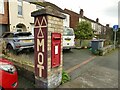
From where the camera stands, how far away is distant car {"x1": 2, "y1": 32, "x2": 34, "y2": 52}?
25.2 ft

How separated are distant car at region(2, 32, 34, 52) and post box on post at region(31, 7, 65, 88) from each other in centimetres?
447

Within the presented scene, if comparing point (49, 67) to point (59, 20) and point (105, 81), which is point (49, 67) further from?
point (105, 81)

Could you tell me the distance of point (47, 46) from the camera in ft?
11.0

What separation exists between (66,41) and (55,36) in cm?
563

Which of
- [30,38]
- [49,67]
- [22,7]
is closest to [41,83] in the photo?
[49,67]

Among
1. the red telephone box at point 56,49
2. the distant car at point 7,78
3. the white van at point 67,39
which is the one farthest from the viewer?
the white van at point 67,39

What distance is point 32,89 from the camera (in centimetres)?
372

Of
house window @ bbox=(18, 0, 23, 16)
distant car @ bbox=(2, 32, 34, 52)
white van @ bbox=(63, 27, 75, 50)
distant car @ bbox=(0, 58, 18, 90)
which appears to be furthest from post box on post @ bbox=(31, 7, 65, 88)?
house window @ bbox=(18, 0, 23, 16)

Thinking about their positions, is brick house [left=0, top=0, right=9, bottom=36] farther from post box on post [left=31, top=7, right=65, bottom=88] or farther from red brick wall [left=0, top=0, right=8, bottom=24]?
post box on post [left=31, top=7, right=65, bottom=88]

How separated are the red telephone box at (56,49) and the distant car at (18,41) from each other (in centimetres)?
457

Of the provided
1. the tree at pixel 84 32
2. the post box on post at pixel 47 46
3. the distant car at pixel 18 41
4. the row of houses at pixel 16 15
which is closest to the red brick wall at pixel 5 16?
the row of houses at pixel 16 15

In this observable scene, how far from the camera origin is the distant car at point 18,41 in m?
7.68

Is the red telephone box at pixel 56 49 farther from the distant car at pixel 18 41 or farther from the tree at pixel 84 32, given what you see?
the tree at pixel 84 32

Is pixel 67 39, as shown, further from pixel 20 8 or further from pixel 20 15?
pixel 20 8
